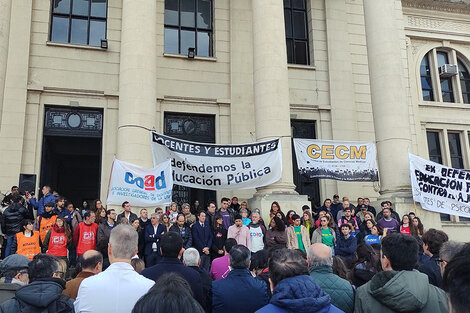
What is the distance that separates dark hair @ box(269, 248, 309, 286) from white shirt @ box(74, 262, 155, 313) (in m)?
0.97

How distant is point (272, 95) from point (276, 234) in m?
4.90

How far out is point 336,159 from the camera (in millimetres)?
13773

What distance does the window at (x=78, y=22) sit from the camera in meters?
16.8

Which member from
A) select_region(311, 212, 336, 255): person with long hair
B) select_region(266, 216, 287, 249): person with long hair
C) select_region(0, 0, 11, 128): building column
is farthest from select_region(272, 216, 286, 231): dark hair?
select_region(0, 0, 11, 128): building column

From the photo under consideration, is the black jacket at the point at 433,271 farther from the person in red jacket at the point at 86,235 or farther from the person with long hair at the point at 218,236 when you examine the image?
the person in red jacket at the point at 86,235

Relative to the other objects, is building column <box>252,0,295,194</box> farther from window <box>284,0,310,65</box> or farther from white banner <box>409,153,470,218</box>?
window <box>284,0,310,65</box>

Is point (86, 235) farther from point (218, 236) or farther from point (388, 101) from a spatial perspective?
point (388, 101)

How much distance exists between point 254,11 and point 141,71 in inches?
173

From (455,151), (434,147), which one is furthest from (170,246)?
(455,151)

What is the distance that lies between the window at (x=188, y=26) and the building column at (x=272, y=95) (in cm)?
383

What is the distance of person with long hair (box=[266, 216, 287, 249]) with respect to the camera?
1048 cm

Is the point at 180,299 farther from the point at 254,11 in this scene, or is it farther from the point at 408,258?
the point at 254,11

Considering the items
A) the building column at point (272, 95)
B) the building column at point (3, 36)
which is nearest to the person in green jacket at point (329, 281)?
the building column at point (272, 95)

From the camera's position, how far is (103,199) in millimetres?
15195
